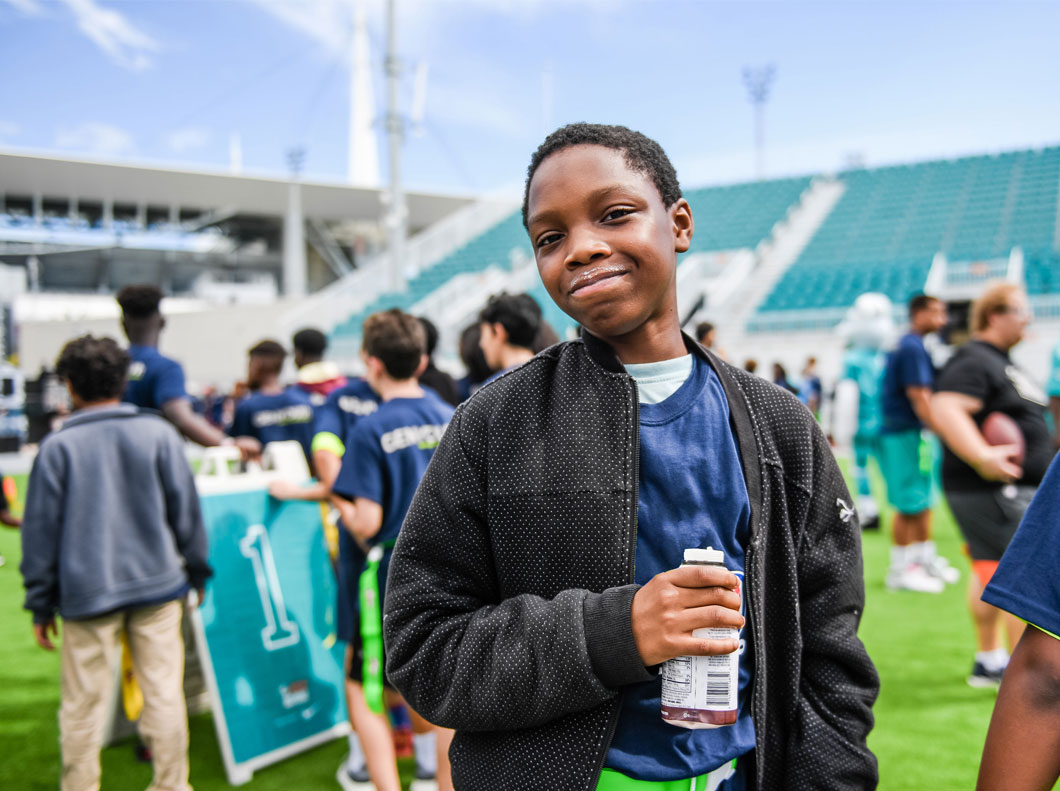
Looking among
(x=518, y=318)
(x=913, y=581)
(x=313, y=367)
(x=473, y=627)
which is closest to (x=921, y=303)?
(x=913, y=581)

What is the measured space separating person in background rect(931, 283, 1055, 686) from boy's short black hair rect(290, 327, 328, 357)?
3.37 metres

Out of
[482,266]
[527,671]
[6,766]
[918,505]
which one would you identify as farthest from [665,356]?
[482,266]

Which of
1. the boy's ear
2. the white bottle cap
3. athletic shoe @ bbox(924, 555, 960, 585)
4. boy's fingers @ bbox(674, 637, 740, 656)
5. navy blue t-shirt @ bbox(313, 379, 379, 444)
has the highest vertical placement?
the boy's ear

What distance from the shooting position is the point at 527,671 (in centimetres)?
102

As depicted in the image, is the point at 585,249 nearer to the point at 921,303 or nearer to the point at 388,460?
the point at 388,460

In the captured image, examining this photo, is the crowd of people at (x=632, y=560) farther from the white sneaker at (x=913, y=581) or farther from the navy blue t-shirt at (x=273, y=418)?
the white sneaker at (x=913, y=581)

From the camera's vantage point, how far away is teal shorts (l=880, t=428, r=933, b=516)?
5.48 m

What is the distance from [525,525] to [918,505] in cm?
523

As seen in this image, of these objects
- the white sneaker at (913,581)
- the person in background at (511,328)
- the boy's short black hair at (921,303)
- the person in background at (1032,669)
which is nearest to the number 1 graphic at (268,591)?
the person in background at (511,328)

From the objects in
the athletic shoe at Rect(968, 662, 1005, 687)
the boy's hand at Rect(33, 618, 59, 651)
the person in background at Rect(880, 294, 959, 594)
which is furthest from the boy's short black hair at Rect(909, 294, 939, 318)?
the boy's hand at Rect(33, 618, 59, 651)

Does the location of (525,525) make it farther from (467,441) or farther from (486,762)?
(486,762)

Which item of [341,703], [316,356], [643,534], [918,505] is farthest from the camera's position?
[918,505]

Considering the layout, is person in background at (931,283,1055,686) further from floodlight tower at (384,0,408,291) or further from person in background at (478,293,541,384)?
floodlight tower at (384,0,408,291)

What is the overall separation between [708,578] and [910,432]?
17.1ft
